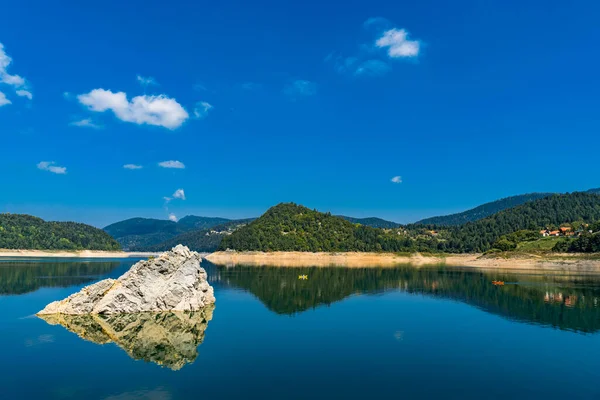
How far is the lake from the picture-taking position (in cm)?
2002

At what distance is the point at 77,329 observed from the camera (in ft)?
105

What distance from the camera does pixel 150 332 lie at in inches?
1222

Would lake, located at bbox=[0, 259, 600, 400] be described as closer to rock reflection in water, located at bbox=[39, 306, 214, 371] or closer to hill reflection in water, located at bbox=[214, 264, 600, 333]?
rock reflection in water, located at bbox=[39, 306, 214, 371]

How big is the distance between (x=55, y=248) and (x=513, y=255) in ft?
663

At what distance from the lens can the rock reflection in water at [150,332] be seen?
25750 millimetres

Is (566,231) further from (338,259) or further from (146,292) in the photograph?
(146,292)

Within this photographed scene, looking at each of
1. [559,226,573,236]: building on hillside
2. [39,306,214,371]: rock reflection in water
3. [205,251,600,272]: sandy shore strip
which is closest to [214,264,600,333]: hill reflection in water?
[39,306,214,371]: rock reflection in water

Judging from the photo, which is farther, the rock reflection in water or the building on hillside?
the building on hillside

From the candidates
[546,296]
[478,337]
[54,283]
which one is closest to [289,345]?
[478,337]

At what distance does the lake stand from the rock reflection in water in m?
0.12

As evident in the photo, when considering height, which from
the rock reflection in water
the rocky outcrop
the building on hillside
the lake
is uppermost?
the building on hillside

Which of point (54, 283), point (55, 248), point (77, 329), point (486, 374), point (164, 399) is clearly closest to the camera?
point (164, 399)

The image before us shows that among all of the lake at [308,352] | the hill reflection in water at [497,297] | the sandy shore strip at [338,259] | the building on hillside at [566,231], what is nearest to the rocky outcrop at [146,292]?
the lake at [308,352]

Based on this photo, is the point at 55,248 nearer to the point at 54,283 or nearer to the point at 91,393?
the point at 54,283
